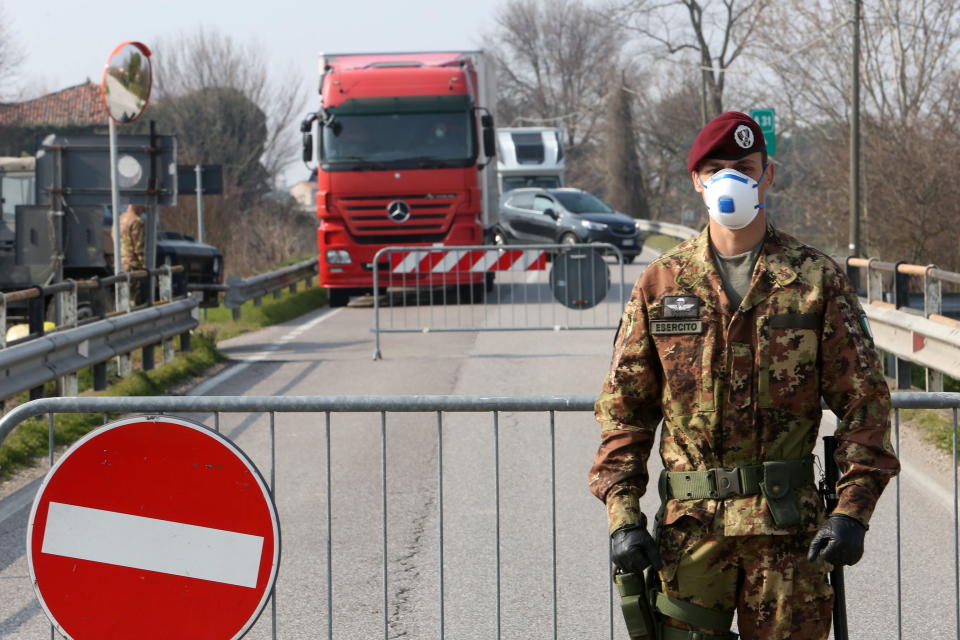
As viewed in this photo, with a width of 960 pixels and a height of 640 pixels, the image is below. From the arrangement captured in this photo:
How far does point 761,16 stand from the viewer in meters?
46.3

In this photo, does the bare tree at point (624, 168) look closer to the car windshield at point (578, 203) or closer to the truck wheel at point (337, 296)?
the car windshield at point (578, 203)

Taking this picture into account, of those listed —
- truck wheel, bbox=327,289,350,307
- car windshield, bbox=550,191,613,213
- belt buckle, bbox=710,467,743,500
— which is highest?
car windshield, bbox=550,191,613,213

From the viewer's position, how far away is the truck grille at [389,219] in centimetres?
2145

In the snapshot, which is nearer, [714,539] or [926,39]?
[714,539]

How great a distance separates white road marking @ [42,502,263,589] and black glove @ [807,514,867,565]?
1698 millimetres

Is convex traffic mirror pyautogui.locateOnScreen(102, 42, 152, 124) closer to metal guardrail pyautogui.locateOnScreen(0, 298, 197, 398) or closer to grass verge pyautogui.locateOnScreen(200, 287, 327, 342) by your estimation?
metal guardrail pyautogui.locateOnScreen(0, 298, 197, 398)

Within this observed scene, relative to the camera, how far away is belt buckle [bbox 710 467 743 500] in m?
3.32

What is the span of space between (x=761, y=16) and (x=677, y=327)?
44.8 meters

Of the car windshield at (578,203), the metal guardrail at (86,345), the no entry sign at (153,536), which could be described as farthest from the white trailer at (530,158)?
the no entry sign at (153,536)

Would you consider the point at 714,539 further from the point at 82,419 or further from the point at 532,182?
the point at 532,182

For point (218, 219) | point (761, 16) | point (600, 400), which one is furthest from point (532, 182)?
point (600, 400)

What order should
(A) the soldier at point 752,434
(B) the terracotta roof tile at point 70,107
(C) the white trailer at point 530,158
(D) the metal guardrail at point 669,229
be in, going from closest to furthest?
(A) the soldier at point 752,434
(D) the metal guardrail at point 669,229
(C) the white trailer at point 530,158
(B) the terracotta roof tile at point 70,107

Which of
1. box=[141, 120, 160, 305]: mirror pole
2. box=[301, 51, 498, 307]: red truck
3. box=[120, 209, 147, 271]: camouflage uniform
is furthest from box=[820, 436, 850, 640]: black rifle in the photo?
box=[301, 51, 498, 307]: red truck

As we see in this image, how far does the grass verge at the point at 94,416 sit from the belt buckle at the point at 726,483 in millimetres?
3888
